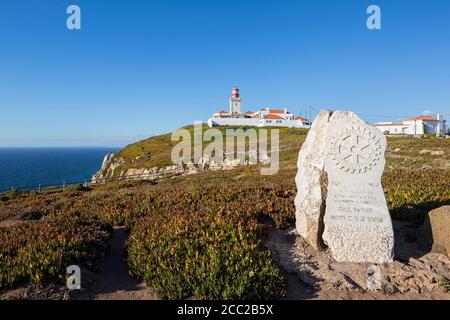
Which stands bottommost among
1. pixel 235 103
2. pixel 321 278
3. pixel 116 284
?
pixel 116 284

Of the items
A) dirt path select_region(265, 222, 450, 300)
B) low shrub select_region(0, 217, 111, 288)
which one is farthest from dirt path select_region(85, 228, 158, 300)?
dirt path select_region(265, 222, 450, 300)

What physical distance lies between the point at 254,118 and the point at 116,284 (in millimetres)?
119776

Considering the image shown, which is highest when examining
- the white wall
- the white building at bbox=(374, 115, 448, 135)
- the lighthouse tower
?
the lighthouse tower

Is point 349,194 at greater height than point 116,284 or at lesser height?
greater

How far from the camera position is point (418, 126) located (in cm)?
10425

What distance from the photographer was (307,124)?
123 meters

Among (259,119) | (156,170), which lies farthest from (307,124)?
(156,170)

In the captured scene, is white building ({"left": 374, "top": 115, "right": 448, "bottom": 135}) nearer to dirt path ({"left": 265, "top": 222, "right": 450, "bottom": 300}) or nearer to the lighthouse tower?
the lighthouse tower

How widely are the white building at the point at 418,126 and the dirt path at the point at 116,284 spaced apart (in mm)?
105234

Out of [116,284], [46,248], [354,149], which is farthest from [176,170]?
[354,149]

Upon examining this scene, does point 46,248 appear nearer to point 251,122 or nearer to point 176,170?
point 176,170

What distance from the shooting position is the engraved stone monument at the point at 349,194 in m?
8.04

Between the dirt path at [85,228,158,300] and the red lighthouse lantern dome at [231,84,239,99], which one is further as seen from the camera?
the red lighthouse lantern dome at [231,84,239,99]

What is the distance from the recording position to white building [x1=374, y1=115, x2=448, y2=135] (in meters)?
103
